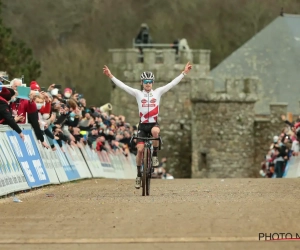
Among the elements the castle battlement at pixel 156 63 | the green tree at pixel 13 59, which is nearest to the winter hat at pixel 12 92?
the green tree at pixel 13 59

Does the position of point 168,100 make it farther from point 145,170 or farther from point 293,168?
point 145,170

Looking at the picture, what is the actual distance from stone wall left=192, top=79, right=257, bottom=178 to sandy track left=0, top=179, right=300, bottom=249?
133 feet

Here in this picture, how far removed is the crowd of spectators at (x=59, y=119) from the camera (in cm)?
2380

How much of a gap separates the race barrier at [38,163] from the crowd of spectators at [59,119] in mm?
180

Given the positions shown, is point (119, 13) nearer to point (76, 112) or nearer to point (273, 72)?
point (273, 72)

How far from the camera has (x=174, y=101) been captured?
6400 centimetres

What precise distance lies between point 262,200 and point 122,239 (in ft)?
18.6

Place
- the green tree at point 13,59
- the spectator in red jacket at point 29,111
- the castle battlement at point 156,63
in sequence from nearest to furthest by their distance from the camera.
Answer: the spectator in red jacket at point 29,111
the green tree at point 13,59
the castle battlement at point 156,63

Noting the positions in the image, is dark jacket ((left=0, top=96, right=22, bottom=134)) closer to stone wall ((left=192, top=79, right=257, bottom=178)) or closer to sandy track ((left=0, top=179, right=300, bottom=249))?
sandy track ((left=0, top=179, right=300, bottom=249))

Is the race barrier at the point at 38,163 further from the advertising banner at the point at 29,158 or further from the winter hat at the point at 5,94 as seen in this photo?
the winter hat at the point at 5,94

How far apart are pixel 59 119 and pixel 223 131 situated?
33697 millimetres

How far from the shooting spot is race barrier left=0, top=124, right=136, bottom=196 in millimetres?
21344

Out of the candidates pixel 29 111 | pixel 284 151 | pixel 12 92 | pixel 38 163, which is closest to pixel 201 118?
pixel 284 151

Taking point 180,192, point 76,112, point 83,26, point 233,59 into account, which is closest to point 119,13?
point 83,26
